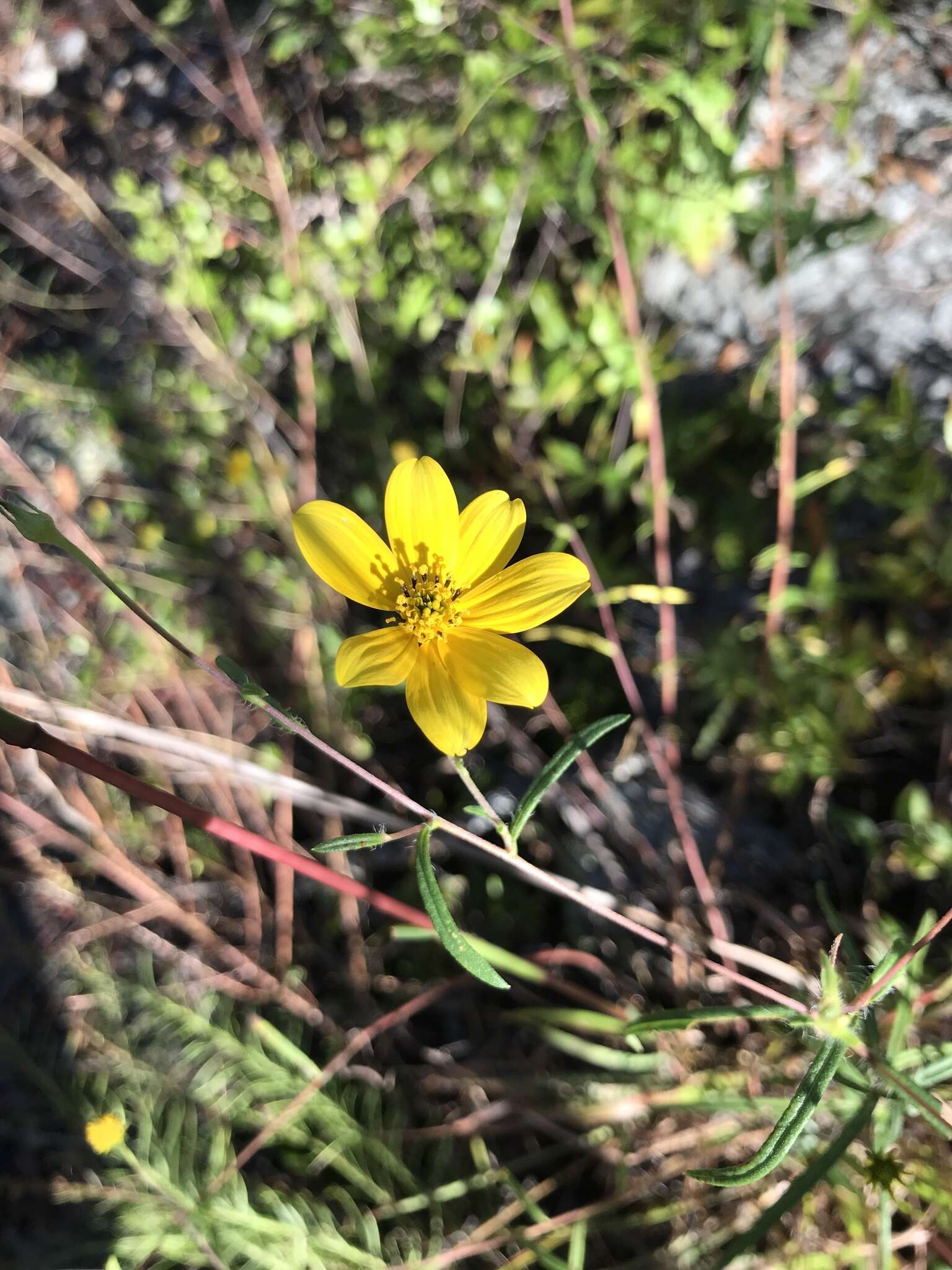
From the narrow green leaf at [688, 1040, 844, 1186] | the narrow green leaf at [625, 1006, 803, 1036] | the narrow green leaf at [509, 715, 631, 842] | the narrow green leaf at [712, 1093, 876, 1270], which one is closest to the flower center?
the narrow green leaf at [509, 715, 631, 842]

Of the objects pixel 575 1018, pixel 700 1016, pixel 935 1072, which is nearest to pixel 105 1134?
pixel 575 1018

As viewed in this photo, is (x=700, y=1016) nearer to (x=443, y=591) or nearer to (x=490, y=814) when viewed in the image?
(x=490, y=814)

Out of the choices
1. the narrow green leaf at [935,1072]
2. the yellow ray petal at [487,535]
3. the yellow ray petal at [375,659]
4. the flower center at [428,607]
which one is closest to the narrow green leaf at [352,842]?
the yellow ray petal at [375,659]

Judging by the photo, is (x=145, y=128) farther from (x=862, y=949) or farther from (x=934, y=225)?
(x=862, y=949)

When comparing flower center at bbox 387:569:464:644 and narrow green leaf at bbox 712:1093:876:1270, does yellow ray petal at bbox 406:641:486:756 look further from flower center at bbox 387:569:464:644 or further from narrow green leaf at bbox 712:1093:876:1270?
narrow green leaf at bbox 712:1093:876:1270

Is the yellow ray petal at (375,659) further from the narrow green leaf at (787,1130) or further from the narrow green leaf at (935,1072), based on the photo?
the narrow green leaf at (935,1072)

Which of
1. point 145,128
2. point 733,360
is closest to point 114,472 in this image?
point 145,128
